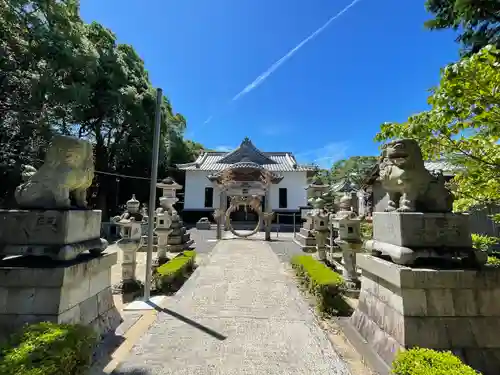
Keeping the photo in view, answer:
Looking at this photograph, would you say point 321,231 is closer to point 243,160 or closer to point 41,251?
point 41,251

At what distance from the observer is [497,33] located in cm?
564

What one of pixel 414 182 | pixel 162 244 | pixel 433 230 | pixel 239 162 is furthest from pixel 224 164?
pixel 433 230

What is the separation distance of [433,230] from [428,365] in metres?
1.48

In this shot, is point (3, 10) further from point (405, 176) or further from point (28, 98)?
point (405, 176)

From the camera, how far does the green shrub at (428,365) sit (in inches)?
77.5

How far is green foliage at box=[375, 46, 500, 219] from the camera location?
3.23 m

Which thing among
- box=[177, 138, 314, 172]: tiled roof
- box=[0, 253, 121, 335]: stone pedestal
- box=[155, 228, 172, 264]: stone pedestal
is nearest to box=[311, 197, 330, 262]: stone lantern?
box=[155, 228, 172, 264]: stone pedestal

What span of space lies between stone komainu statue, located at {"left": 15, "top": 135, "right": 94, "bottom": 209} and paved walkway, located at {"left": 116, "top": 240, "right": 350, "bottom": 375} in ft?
7.12

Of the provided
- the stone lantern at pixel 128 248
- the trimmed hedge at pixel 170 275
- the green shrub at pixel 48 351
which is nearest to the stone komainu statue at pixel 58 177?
the green shrub at pixel 48 351

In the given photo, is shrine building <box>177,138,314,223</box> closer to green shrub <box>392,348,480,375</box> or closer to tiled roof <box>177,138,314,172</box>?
Answer: tiled roof <box>177,138,314,172</box>

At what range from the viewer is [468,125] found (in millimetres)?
4016

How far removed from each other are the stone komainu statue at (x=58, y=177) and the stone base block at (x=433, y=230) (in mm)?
4108

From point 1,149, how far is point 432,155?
17.9 metres

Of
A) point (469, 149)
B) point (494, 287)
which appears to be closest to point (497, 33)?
point (469, 149)
